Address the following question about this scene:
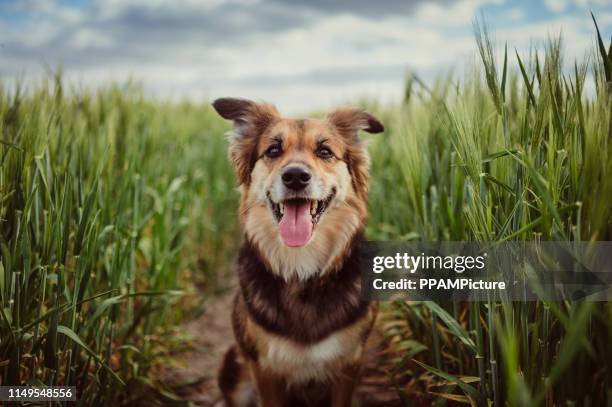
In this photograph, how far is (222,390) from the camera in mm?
2674

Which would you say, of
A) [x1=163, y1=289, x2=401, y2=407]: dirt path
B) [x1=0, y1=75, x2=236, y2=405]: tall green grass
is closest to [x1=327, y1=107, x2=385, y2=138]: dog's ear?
[x1=0, y1=75, x2=236, y2=405]: tall green grass

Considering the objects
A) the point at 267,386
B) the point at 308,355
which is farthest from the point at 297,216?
the point at 267,386

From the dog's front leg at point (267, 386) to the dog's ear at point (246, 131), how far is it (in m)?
1.03

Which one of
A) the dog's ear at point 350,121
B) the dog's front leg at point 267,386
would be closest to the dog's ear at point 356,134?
the dog's ear at point 350,121

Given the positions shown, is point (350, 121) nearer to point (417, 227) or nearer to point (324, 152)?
point (324, 152)

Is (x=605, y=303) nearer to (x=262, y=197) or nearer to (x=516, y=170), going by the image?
(x=516, y=170)

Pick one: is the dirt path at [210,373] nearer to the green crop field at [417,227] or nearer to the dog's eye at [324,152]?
the green crop field at [417,227]

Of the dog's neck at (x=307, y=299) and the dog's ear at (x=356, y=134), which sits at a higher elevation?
the dog's ear at (x=356, y=134)

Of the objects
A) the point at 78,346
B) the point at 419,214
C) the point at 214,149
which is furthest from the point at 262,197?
the point at 214,149

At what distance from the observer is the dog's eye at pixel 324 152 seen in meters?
2.56

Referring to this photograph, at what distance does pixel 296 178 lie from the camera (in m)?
2.25

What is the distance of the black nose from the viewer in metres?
2.23

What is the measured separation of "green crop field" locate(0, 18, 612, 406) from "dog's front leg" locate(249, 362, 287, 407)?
1.88 feet

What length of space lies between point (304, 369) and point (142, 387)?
1061 millimetres
